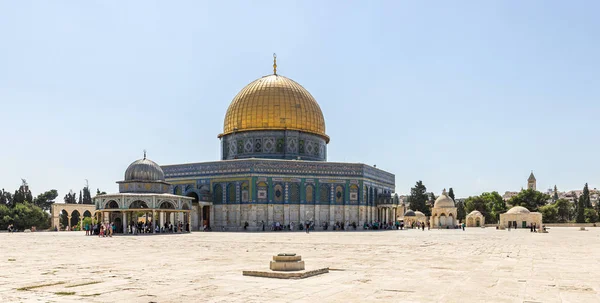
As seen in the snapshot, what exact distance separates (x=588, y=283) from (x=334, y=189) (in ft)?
136

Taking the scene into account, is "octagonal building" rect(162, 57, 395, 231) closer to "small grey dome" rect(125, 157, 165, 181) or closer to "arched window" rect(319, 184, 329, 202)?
"arched window" rect(319, 184, 329, 202)

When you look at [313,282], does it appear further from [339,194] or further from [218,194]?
[339,194]

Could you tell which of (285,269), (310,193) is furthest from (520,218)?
(285,269)

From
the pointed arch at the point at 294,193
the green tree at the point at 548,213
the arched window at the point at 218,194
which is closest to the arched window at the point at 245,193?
the arched window at the point at 218,194

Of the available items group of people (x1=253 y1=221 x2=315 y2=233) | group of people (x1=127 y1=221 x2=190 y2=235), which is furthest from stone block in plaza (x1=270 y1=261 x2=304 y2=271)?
group of people (x1=253 y1=221 x2=315 y2=233)

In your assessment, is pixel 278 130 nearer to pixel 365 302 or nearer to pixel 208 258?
pixel 208 258

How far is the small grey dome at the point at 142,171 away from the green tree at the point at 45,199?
39229mm

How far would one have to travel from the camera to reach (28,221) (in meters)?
60.1

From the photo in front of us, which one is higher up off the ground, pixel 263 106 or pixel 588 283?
pixel 263 106

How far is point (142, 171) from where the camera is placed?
4475cm

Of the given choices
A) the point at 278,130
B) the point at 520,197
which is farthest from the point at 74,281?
the point at 520,197

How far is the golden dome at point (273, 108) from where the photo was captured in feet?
180

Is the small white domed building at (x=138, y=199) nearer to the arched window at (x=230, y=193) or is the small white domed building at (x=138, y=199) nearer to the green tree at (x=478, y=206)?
the arched window at (x=230, y=193)

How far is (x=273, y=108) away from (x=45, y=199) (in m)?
41.0
